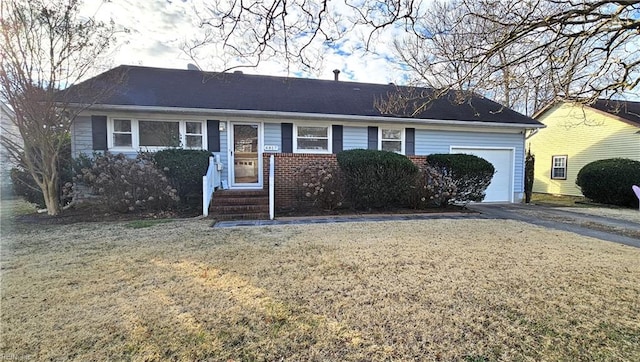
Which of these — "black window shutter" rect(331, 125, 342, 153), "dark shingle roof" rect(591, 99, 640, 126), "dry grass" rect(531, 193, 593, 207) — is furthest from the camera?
"dark shingle roof" rect(591, 99, 640, 126)

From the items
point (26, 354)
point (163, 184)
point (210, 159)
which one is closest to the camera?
point (26, 354)

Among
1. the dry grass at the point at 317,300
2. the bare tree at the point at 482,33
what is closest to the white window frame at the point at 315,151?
the bare tree at the point at 482,33

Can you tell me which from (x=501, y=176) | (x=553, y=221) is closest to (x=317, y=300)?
(x=553, y=221)

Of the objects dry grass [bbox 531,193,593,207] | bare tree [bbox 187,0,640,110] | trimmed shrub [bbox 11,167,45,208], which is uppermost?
bare tree [bbox 187,0,640,110]

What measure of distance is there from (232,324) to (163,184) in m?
6.09

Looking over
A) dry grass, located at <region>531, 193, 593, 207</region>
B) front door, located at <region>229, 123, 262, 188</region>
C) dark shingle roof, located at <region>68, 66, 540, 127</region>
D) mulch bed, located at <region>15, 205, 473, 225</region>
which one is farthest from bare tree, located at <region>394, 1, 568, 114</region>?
dry grass, located at <region>531, 193, 593, 207</region>

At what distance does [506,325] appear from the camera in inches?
97.3

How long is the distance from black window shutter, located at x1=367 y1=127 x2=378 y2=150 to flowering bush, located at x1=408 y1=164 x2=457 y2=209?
219cm

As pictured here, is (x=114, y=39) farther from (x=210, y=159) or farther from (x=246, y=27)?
(x=246, y=27)

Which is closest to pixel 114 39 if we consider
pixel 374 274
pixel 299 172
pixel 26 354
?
pixel 299 172

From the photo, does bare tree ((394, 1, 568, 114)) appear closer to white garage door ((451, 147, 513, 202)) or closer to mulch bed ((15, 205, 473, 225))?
mulch bed ((15, 205, 473, 225))

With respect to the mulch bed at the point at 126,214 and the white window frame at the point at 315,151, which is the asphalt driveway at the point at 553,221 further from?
the white window frame at the point at 315,151

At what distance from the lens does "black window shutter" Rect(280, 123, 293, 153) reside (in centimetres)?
971

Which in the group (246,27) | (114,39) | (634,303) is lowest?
(634,303)
